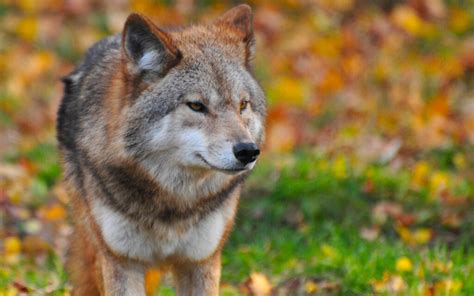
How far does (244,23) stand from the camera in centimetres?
623

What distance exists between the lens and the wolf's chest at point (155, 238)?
5.69 m

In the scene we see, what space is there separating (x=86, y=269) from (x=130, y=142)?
1.27m

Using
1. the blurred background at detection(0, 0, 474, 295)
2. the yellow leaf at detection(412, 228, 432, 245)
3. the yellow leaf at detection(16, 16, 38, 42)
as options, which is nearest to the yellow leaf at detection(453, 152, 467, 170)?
the blurred background at detection(0, 0, 474, 295)

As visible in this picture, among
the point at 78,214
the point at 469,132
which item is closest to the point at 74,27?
the point at 469,132

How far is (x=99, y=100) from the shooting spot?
5965mm

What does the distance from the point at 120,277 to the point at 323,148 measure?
198 inches

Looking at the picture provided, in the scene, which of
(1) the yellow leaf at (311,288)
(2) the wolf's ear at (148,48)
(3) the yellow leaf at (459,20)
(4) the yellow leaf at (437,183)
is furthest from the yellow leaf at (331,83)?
(2) the wolf's ear at (148,48)

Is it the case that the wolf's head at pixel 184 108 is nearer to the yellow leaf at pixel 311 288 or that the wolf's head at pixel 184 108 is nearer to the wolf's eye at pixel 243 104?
the wolf's eye at pixel 243 104

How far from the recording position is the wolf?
5.45m

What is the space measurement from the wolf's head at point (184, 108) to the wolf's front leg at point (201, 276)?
0.58 m

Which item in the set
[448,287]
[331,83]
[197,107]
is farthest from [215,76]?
[331,83]

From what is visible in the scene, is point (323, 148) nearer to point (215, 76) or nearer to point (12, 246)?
point (12, 246)

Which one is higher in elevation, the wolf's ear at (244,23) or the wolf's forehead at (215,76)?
the wolf's ear at (244,23)

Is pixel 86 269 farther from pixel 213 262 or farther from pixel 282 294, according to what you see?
pixel 282 294
